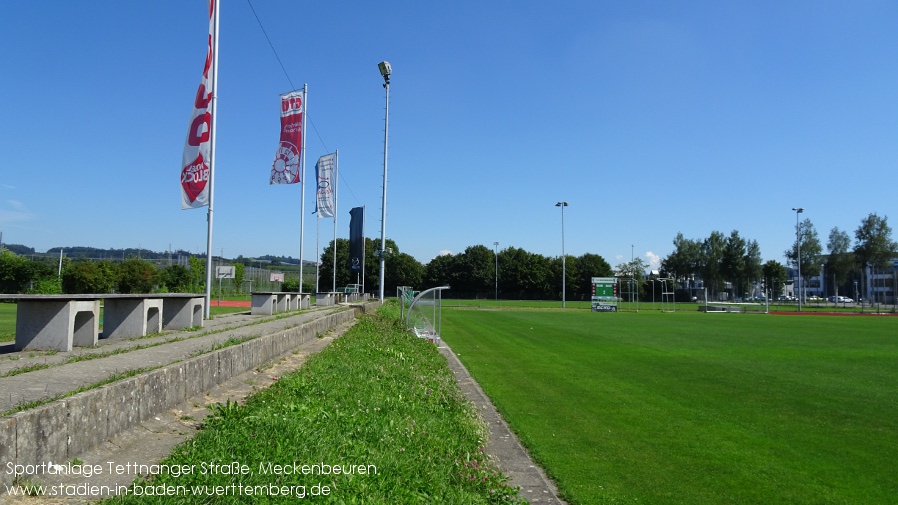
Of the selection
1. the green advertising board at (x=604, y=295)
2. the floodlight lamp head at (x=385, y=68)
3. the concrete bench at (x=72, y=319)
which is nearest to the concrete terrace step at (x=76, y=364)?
the concrete bench at (x=72, y=319)

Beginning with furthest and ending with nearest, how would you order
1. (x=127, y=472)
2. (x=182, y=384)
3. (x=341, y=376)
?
(x=341, y=376), (x=182, y=384), (x=127, y=472)

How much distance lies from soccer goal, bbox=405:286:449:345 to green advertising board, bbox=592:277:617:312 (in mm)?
36070

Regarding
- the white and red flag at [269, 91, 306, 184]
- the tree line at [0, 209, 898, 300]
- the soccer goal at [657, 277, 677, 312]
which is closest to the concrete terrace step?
the white and red flag at [269, 91, 306, 184]

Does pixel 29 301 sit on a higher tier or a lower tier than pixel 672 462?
higher

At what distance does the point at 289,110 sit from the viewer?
2420 cm

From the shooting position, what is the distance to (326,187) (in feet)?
105

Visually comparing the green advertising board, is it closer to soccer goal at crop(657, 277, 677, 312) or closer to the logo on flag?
soccer goal at crop(657, 277, 677, 312)

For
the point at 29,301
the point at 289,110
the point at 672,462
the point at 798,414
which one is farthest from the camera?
the point at 289,110

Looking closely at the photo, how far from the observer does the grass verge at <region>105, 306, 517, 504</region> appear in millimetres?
3770

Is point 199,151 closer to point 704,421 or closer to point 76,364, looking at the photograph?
point 76,364

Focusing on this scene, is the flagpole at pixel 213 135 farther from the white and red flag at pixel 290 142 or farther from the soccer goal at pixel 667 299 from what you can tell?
the soccer goal at pixel 667 299

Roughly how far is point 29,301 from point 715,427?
9512mm

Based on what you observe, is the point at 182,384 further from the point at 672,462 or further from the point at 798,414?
the point at 798,414

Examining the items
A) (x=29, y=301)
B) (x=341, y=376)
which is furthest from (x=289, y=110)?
(x=341, y=376)
